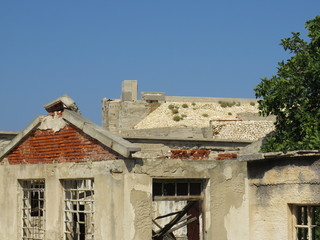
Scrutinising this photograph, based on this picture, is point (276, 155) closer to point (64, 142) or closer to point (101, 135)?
point (101, 135)

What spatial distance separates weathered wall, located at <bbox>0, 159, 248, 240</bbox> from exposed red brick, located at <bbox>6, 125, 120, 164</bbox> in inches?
6.6

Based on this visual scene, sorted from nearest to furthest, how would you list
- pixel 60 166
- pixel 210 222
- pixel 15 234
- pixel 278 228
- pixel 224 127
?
pixel 278 228, pixel 210 222, pixel 60 166, pixel 15 234, pixel 224 127

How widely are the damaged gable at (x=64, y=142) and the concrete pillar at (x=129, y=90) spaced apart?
31.5 meters

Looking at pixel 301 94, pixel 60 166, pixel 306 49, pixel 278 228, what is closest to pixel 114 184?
pixel 60 166

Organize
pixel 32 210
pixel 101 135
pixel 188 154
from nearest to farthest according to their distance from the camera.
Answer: pixel 101 135 → pixel 188 154 → pixel 32 210

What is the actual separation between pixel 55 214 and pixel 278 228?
183 inches

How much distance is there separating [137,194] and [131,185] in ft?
0.66

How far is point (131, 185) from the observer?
1166 centimetres

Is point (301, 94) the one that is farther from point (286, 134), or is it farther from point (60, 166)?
point (60, 166)

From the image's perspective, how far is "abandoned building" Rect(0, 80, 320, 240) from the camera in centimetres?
1111

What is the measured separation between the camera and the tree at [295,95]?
12555mm

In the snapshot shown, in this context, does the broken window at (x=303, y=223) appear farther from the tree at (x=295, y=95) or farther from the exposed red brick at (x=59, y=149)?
the exposed red brick at (x=59, y=149)

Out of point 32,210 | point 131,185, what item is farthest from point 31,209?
point 131,185

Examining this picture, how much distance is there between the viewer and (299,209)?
11.2m
